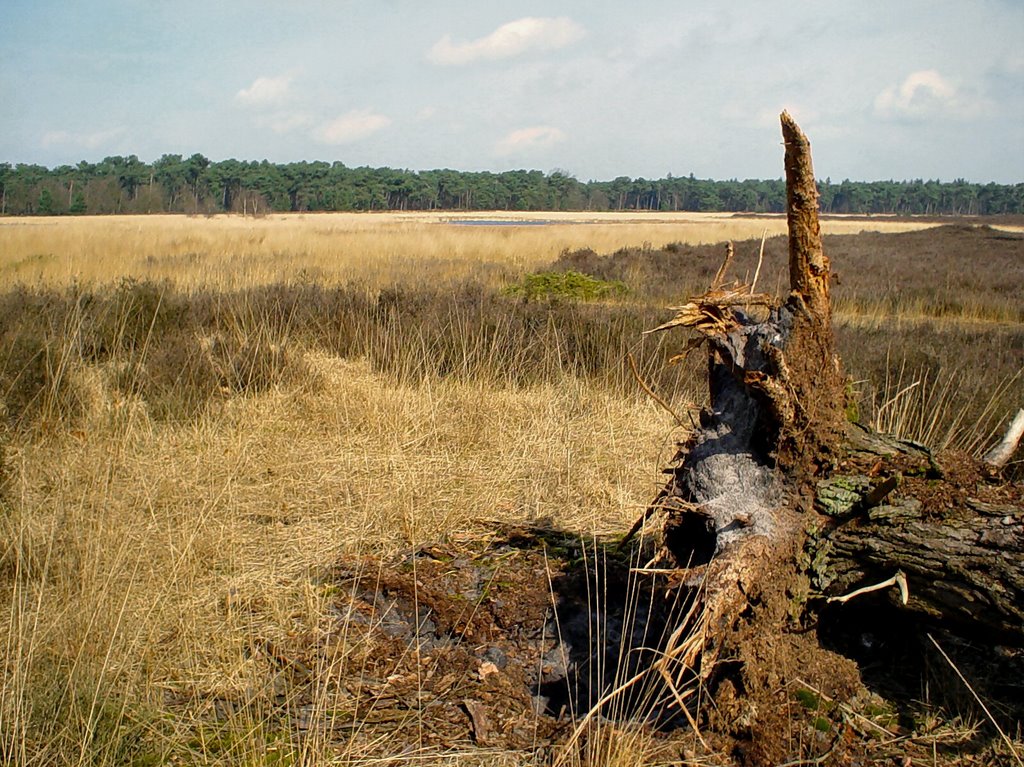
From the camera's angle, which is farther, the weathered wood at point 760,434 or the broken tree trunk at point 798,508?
the weathered wood at point 760,434

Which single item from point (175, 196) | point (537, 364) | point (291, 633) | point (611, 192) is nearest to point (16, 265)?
point (537, 364)

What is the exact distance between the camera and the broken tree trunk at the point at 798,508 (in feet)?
8.17

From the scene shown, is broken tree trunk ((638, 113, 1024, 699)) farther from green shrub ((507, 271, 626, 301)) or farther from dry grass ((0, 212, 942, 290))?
dry grass ((0, 212, 942, 290))

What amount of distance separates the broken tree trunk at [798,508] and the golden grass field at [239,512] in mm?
663

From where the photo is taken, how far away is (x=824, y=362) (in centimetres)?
283

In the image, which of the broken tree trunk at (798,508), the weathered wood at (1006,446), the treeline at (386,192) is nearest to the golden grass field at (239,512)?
the broken tree trunk at (798,508)

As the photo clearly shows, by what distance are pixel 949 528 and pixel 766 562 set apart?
22.4 inches

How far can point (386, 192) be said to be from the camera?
94.0 meters

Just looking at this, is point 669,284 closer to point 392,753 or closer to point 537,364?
point 537,364

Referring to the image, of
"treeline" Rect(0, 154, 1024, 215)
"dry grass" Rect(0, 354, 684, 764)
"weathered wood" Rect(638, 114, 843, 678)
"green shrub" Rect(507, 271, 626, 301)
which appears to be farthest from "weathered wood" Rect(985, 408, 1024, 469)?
"treeline" Rect(0, 154, 1024, 215)

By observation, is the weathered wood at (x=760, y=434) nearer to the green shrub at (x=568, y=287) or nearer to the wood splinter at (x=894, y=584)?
the wood splinter at (x=894, y=584)

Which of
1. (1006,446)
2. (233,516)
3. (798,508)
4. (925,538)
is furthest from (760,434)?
(233,516)

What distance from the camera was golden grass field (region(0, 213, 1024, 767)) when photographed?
2.46 m

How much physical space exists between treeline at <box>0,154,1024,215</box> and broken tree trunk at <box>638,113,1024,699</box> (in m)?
61.5
